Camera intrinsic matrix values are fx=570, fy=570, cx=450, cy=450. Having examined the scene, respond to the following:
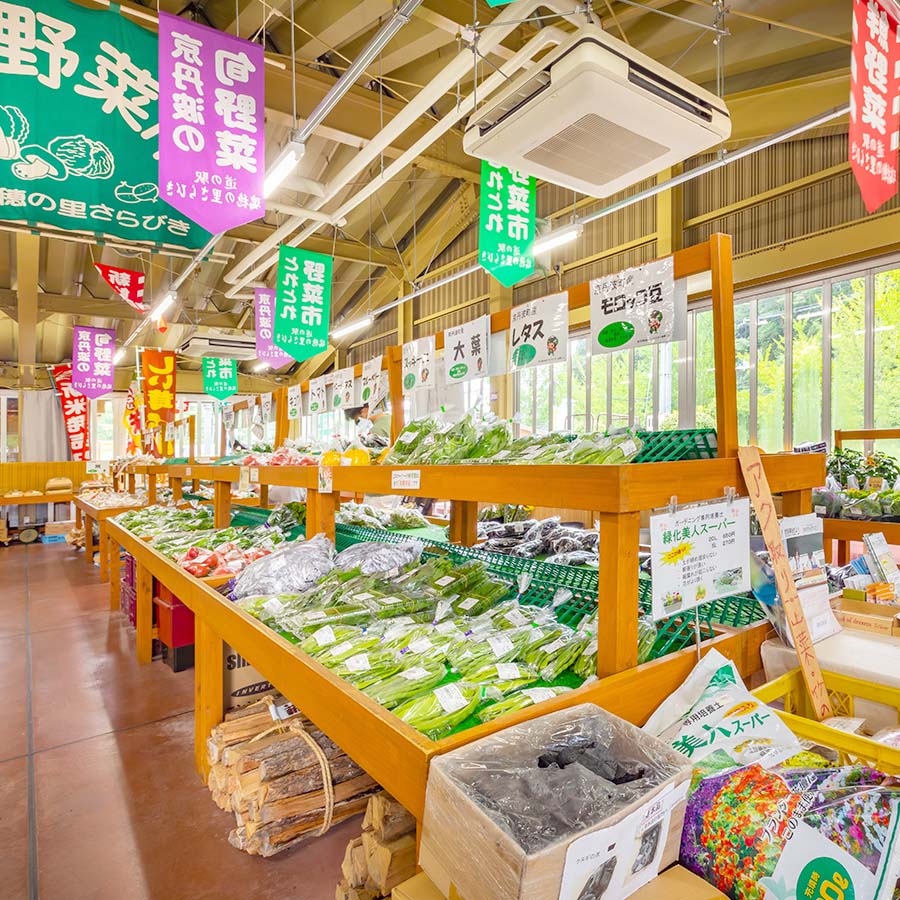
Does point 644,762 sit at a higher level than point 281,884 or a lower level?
higher

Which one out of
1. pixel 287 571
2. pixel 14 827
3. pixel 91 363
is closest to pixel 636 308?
pixel 287 571

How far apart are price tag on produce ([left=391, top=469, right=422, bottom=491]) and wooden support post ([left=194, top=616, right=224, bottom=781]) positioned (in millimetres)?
1246

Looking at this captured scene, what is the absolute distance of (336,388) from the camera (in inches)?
142

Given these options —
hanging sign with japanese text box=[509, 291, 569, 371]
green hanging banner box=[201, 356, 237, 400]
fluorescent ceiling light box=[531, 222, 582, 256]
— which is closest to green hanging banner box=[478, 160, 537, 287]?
fluorescent ceiling light box=[531, 222, 582, 256]

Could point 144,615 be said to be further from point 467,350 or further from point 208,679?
point 467,350

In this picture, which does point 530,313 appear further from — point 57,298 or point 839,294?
point 57,298

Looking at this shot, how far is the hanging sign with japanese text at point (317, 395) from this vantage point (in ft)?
12.6

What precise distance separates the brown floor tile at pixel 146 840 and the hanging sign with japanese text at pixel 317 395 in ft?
7.01

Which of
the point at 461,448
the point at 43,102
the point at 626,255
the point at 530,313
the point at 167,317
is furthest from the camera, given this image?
the point at 167,317

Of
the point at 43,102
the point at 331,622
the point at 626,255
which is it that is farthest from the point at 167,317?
the point at 331,622

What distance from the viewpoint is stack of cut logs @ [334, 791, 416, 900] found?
1614 mm

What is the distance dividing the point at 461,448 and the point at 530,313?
0.59 m

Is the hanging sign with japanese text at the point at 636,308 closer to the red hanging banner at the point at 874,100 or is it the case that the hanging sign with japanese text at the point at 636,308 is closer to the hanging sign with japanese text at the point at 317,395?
the red hanging banner at the point at 874,100

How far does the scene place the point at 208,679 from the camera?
2508 mm
